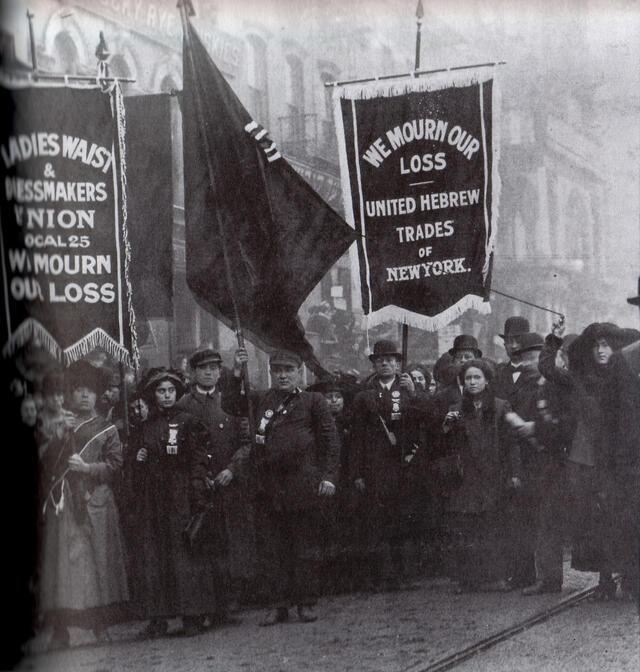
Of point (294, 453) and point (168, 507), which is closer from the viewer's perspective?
point (168, 507)

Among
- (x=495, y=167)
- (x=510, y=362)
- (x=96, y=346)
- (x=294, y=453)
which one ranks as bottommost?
(x=294, y=453)

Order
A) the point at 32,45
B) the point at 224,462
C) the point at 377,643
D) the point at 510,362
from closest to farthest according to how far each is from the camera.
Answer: the point at 32,45 < the point at 377,643 < the point at 224,462 < the point at 510,362

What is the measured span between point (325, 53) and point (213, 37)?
0.59 meters

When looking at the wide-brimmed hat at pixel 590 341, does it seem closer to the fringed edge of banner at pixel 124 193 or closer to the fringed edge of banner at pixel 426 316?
the fringed edge of banner at pixel 426 316

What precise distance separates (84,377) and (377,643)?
6.35ft

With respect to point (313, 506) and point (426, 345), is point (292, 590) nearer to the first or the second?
point (313, 506)

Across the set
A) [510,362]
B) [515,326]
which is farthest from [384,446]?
[515,326]

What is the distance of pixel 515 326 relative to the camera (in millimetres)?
6699

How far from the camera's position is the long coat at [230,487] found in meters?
6.07

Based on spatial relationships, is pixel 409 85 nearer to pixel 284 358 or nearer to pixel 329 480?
pixel 284 358

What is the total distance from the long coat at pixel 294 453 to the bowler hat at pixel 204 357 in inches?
6.8

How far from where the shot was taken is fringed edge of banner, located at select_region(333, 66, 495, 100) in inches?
244

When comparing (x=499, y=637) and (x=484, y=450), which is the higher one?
(x=484, y=450)

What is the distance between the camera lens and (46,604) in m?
5.58
